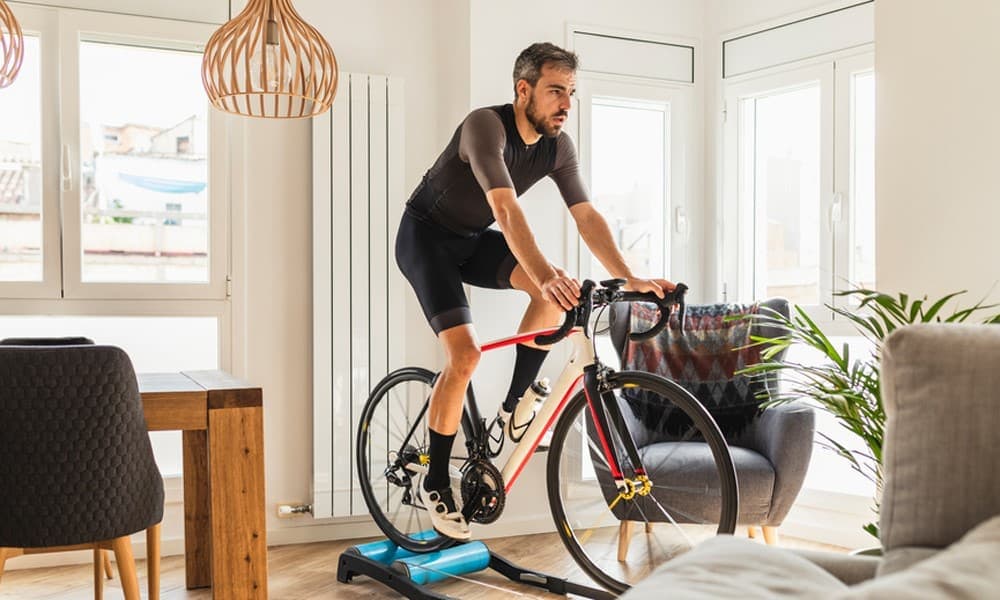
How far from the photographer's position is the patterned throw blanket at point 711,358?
11.1 ft

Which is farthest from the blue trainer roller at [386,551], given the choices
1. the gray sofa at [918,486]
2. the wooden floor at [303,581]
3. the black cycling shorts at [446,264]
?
the gray sofa at [918,486]

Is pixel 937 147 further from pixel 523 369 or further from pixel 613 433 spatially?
pixel 523 369

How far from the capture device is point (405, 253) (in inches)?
116

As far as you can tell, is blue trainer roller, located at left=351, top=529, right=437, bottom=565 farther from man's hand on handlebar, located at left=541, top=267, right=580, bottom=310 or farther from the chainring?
man's hand on handlebar, located at left=541, top=267, right=580, bottom=310

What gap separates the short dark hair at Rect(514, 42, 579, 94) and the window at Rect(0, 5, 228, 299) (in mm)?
1571

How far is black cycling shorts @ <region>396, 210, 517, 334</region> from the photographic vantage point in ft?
9.27

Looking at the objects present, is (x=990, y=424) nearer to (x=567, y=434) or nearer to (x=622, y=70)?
(x=567, y=434)

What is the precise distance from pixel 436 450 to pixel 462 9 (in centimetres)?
192

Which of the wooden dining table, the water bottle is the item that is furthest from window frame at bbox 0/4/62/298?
the water bottle

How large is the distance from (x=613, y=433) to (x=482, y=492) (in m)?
0.59

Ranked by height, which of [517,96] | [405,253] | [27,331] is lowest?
[27,331]

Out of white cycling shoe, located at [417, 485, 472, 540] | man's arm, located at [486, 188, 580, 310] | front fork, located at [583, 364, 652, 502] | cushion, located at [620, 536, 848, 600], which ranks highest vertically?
man's arm, located at [486, 188, 580, 310]

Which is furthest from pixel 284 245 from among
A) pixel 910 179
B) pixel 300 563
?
pixel 910 179

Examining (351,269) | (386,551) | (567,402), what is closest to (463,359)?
(567,402)
